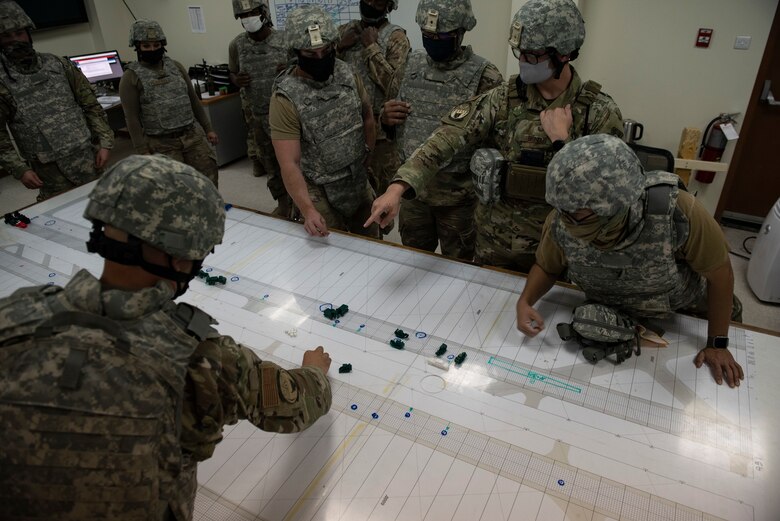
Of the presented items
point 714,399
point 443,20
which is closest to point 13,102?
point 443,20

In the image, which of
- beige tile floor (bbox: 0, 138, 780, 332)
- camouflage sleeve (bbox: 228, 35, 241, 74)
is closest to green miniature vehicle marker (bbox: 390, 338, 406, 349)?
beige tile floor (bbox: 0, 138, 780, 332)

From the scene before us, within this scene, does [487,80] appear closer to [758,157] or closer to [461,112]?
[461,112]

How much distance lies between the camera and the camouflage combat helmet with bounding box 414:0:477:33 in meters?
2.07

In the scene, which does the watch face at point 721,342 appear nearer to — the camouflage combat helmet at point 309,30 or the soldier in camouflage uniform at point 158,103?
the camouflage combat helmet at point 309,30

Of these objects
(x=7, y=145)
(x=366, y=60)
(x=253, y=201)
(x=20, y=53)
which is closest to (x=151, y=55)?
(x=20, y=53)

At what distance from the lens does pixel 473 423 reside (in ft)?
4.19

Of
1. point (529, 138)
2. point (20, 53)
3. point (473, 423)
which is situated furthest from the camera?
point (20, 53)

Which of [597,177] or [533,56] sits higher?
[533,56]

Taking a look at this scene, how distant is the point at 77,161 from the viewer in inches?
126

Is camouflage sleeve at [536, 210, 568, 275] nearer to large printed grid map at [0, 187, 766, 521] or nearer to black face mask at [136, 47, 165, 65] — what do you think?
large printed grid map at [0, 187, 766, 521]

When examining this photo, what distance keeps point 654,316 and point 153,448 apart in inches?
56.3

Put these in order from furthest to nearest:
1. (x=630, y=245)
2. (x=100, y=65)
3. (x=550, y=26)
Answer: (x=100, y=65)
(x=550, y=26)
(x=630, y=245)

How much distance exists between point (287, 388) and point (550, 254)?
925 mm

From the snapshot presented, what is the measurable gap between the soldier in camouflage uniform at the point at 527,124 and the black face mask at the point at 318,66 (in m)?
0.63
